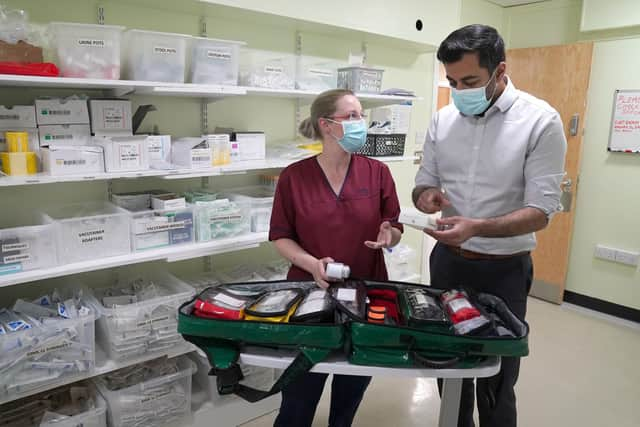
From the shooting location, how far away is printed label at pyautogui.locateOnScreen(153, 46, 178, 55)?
1900 millimetres

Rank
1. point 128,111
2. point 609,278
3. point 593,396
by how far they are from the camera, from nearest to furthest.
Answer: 1. point 128,111
2. point 593,396
3. point 609,278

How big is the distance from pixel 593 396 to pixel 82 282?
2865 mm

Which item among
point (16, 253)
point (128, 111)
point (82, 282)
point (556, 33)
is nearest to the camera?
point (16, 253)

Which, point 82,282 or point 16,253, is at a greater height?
point 16,253

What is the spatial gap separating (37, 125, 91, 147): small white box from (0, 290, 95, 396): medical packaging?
0.65 metres

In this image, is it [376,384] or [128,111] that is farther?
[376,384]

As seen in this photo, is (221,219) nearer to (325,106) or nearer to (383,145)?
(325,106)

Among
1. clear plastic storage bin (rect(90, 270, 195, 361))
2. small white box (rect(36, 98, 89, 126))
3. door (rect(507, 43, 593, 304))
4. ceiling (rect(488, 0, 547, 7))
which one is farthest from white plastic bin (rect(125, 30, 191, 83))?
ceiling (rect(488, 0, 547, 7))

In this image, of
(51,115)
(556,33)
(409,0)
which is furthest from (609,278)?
(51,115)

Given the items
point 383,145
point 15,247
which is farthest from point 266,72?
point 15,247

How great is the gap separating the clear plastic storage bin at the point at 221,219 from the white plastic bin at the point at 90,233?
319mm

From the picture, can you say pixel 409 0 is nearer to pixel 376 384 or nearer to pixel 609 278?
pixel 376 384

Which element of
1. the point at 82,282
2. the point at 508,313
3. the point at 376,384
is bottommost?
the point at 376,384

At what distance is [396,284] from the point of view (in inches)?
59.0
